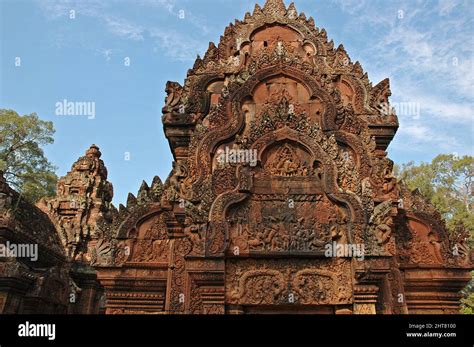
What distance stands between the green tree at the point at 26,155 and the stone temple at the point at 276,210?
2033 cm

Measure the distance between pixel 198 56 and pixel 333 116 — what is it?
3577 millimetres

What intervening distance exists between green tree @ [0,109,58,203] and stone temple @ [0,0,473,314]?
20332 millimetres

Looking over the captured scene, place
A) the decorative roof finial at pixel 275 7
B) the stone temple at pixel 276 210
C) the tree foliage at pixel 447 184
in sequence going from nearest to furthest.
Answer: the stone temple at pixel 276 210 → the decorative roof finial at pixel 275 7 → the tree foliage at pixel 447 184

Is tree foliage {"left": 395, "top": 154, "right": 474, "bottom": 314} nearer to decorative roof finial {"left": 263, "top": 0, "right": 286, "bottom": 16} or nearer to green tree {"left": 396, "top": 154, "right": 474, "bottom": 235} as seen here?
green tree {"left": 396, "top": 154, "right": 474, "bottom": 235}

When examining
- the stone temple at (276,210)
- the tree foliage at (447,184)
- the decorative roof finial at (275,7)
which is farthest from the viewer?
the tree foliage at (447,184)

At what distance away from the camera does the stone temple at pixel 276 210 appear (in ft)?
24.3

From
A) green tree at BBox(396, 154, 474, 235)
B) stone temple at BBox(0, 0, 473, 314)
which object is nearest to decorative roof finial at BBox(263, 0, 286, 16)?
stone temple at BBox(0, 0, 473, 314)

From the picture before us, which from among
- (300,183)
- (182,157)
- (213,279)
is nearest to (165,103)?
(182,157)

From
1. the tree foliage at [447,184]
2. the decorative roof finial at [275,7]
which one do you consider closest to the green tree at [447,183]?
the tree foliage at [447,184]

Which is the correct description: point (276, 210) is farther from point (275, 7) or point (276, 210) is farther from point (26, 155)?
point (26, 155)

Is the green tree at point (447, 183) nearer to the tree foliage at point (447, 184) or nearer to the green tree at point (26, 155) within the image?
the tree foliage at point (447, 184)

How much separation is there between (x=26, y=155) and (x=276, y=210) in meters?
27.3
